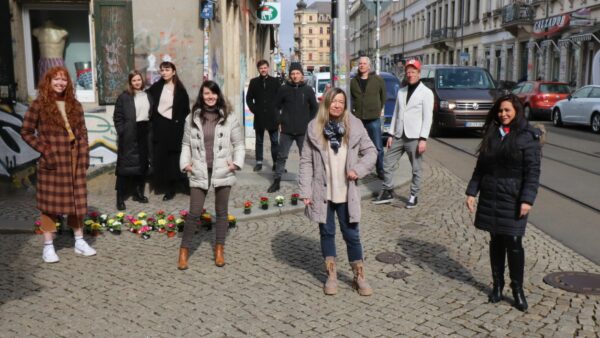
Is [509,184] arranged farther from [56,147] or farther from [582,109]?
[582,109]

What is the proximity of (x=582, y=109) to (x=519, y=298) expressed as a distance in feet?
53.7

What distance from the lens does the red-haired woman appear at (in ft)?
18.1

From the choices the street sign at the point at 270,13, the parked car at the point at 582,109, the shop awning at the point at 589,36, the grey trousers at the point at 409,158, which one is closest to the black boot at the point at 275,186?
the grey trousers at the point at 409,158

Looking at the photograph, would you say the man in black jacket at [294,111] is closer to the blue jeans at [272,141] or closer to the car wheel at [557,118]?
the blue jeans at [272,141]

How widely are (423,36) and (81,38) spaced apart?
2411 inches

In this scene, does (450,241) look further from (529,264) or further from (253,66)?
(253,66)

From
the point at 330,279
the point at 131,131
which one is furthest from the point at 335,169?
the point at 131,131

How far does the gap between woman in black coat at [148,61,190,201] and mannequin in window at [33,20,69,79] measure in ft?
8.61

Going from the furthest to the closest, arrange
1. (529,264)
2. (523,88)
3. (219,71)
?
1. (523,88)
2. (219,71)
3. (529,264)

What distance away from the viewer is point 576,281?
195 inches

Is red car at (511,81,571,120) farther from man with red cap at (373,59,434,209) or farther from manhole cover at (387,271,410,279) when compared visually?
manhole cover at (387,271,410,279)

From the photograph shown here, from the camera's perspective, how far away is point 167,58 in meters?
9.22

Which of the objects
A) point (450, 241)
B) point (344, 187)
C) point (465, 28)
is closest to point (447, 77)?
point (450, 241)

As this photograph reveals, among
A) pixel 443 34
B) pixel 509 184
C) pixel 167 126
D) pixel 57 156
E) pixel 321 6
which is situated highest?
pixel 321 6
